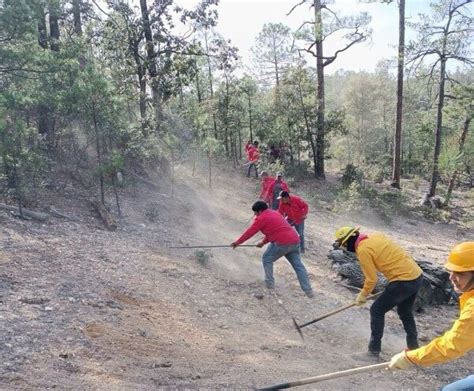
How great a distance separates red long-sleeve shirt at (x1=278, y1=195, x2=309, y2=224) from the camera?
9.59m

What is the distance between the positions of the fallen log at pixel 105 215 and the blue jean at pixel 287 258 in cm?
348

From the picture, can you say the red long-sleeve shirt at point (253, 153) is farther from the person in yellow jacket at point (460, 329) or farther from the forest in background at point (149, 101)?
the person in yellow jacket at point (460, 329)

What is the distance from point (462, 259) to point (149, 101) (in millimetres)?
13019

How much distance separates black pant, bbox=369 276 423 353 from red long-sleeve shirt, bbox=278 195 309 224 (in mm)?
3876

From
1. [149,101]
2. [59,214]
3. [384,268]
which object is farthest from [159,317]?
[149,101]

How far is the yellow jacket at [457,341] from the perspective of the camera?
3.19m

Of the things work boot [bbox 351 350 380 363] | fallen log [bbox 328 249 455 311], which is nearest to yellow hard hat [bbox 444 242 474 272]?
work boot [bbox 351 350 380 363]

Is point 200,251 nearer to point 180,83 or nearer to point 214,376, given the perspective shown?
point 214,376

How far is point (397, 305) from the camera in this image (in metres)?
5.90

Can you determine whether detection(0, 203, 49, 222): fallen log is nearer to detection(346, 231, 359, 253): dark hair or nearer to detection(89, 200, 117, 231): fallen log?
detection(89, 200, 117, 231): fallen log

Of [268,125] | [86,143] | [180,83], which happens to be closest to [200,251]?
[86,143]

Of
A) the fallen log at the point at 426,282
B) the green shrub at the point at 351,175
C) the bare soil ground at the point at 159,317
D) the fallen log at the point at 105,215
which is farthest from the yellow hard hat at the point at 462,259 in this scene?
the green shrub at the point at 351,175

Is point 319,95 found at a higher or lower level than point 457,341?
higher

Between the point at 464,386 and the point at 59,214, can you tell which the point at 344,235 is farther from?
the point at 59,214
